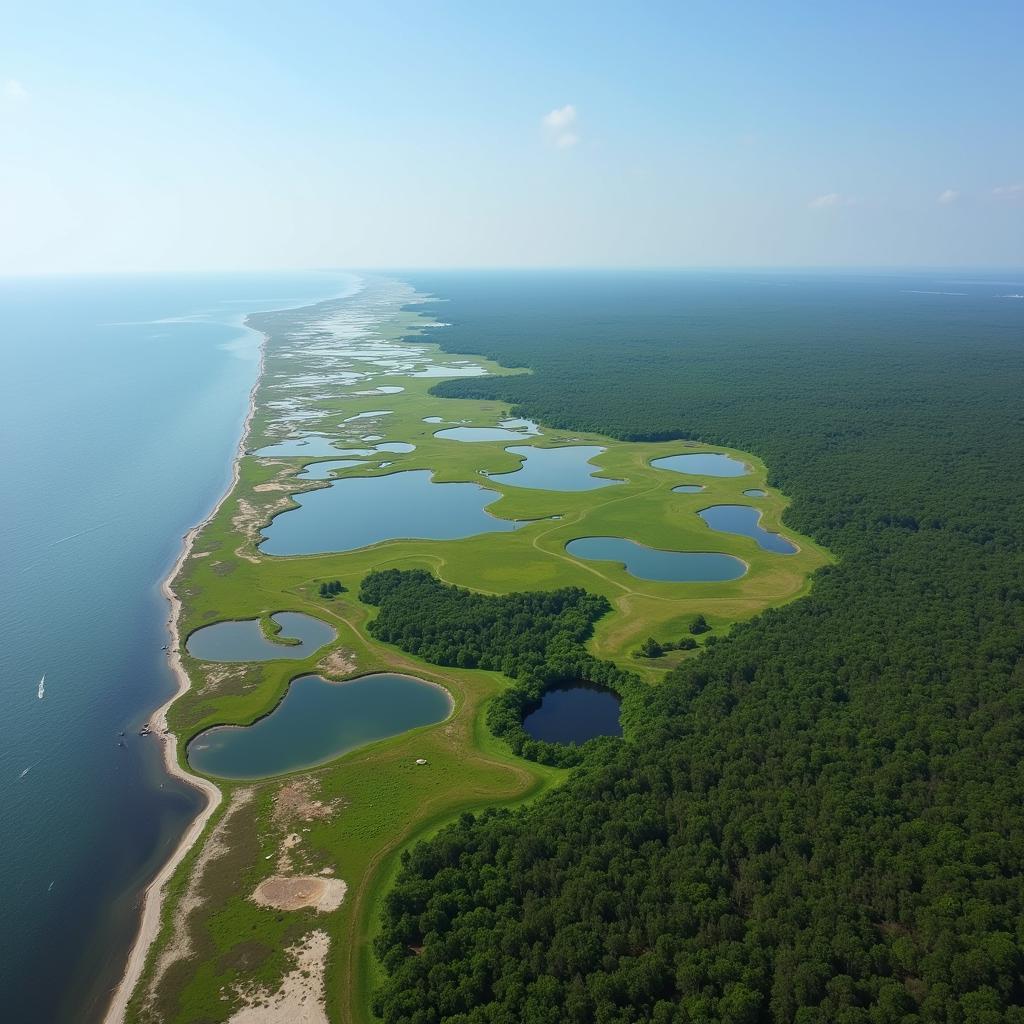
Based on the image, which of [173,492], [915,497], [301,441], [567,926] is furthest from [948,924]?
[301,441]

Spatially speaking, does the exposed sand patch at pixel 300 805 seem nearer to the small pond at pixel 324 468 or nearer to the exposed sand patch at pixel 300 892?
the exposed sand patch at pixel 300 892

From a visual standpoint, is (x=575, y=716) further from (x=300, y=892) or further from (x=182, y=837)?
(x=182, y=837)

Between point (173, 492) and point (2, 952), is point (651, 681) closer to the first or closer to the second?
point (2, 952)

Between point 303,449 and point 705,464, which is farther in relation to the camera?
point 303,449

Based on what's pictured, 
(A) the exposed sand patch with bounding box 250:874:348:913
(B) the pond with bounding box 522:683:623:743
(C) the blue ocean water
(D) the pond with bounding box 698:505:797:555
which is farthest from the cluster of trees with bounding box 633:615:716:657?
(C) the blue ocean water

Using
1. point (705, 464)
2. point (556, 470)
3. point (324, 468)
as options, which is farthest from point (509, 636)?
point (705, 464)

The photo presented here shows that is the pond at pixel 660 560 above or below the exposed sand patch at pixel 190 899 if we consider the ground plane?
above

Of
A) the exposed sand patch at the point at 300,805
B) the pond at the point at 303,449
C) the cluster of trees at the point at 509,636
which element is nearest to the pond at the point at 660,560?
the cluster of trees at the point at 509,636
